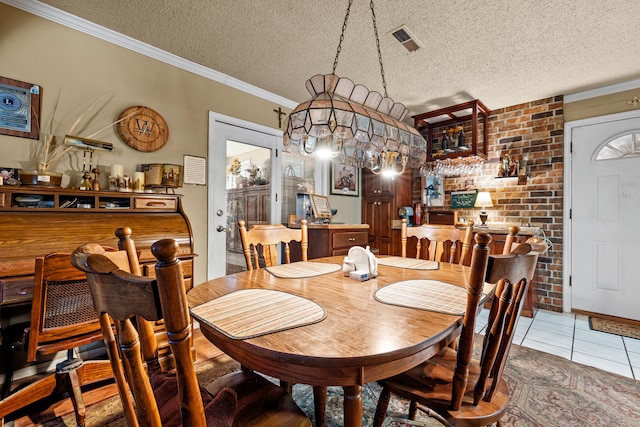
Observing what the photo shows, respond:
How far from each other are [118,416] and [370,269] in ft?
5.04

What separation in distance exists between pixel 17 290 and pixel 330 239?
92.8 inches

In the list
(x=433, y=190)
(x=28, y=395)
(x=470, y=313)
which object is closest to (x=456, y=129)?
(x=433, y=190)

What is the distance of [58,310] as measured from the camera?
1.36m

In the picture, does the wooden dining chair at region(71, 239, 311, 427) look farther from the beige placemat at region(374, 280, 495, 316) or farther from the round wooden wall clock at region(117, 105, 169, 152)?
the round wooden wall clock at region(117, 105, 169, 152)

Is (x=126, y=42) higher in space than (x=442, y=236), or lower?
higher

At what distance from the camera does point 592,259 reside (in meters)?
3.14

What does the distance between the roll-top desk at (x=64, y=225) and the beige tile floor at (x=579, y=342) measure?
9.49 feet

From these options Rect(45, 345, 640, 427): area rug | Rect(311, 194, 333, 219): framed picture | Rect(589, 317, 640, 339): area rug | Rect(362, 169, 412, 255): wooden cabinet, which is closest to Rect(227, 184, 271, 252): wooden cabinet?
Rect(311, 194, 333, 219): framed picture

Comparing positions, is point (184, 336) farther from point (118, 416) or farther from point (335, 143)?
point (118, 416)

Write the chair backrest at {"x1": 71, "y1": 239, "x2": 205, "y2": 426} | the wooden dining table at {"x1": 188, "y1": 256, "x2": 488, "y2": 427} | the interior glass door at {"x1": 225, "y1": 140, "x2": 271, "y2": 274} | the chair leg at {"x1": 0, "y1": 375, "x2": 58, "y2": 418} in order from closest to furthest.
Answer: the chair backrest at {"x1": 71, "y1": 239, "x2": 205, "y2": 426}
the wooden dining table at {"x1": 188, "y1": 256, "x2": 488, "y2": 427}
the chair leg at {"x1": 0, "y1": 375, "x2": 58, "y2": 418}
the interior glass door at {"x1": 225, "y1": 140, "x2": 271, "y2": 274}

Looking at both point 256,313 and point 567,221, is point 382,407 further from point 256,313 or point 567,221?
point 567,221

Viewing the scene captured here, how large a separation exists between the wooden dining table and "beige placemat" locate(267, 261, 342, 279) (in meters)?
0.38

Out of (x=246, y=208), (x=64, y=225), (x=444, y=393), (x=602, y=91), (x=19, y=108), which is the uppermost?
(x=602, y=91)

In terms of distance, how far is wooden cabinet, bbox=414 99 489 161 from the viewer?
3.47m
